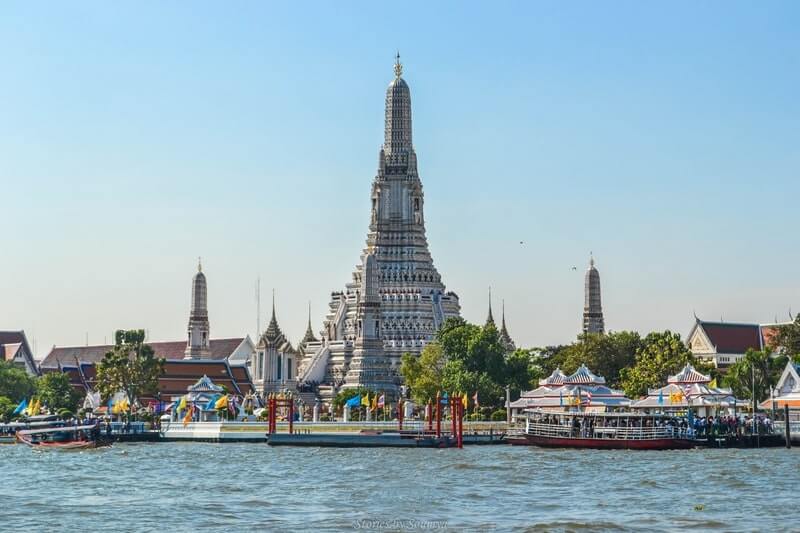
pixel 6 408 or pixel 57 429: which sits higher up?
pixel 6 408

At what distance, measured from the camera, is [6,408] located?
393 feet

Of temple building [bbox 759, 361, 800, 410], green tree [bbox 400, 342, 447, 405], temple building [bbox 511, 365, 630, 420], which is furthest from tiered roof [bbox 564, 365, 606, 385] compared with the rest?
green tree [bbox 400, 342, 447, 405]

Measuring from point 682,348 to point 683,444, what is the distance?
23918 millimetres


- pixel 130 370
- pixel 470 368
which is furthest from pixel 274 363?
pixel 470 368

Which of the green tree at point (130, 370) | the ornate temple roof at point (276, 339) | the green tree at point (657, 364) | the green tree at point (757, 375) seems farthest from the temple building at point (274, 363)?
the green tree at point (757, 375)

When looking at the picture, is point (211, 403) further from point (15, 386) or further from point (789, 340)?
point (789, 340)

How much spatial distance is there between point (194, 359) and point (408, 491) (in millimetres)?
95378

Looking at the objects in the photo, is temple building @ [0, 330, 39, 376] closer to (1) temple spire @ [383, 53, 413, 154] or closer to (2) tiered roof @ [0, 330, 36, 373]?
(2) tiered roof @ [0, 330, 36, 373]

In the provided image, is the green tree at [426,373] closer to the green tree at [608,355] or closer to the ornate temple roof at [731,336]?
the green tree at [608,355]

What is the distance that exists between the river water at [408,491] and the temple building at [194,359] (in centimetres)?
5652

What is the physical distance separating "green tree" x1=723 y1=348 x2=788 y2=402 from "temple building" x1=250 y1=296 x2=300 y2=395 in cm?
5135

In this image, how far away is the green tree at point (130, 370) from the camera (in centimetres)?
11894

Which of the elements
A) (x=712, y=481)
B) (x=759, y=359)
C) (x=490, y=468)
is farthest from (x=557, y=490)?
(x=759, y=359)

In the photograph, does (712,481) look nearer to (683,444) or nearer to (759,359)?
(683,444)
